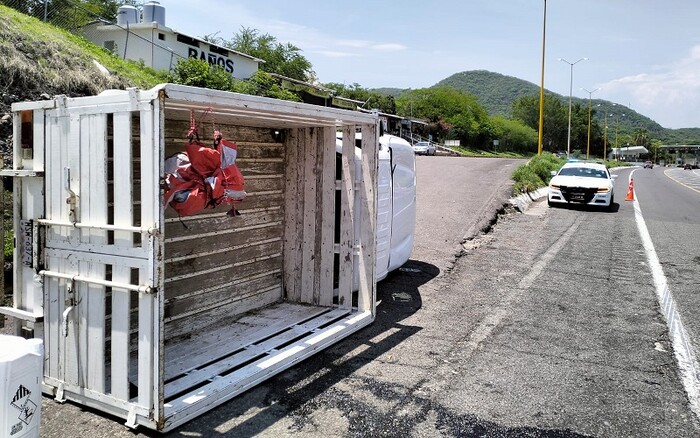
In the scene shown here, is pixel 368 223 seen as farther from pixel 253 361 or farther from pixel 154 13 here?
pixel 154 13

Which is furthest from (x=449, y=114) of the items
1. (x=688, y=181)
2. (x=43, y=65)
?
(x=43, y=65)

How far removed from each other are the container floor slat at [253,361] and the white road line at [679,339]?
2940 mm

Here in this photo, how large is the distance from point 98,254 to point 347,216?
2.93 m

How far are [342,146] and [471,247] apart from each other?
5178 mm

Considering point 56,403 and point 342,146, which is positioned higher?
point 342,146

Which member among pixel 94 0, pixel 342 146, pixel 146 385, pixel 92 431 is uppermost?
pixel 94 0

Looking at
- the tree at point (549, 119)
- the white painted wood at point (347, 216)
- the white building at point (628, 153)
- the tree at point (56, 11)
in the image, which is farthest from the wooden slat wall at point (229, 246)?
the white building at point (628, 153)

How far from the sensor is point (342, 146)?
6.32 metres

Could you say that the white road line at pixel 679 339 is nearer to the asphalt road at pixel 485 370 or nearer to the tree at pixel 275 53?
the asphalt road at pixel 485 370

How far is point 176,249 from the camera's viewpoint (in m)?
5.20

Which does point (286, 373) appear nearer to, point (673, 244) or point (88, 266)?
point (88, 266)

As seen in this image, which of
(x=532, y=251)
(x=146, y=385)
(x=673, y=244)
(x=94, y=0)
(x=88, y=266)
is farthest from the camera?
(x=94, y=0)

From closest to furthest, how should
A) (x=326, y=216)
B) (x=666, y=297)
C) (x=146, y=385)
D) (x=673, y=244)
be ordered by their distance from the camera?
1. (x=146, y=385)
2. (x=326, y=216)
3. (x=666, y=297)
4. (x=673, y=244)

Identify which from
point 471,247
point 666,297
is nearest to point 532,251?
point 471,247
